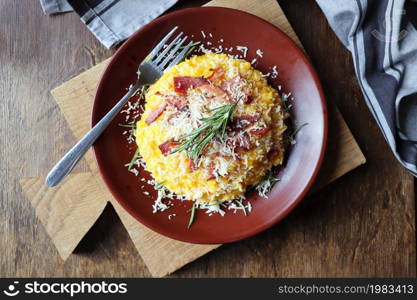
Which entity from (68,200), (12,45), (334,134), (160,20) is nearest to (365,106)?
(334,134)

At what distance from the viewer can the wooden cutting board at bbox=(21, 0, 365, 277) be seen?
250cm

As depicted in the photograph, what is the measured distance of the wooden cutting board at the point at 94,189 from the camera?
2.50 meters

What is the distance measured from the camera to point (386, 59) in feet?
7.86

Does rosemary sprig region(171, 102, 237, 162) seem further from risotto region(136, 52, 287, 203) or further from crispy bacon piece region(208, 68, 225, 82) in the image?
crispy bacon piece region(208, 68, 225, 82)

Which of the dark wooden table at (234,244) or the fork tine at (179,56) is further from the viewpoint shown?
the dark wooden table at (234,244)

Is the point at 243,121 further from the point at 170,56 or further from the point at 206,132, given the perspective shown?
the point at 170,56

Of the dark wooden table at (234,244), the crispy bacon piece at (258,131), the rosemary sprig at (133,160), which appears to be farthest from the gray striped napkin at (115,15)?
the crispy bacon piece at (258,131)

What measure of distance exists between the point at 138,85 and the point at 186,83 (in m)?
0.30

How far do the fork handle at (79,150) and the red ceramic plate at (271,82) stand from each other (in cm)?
6

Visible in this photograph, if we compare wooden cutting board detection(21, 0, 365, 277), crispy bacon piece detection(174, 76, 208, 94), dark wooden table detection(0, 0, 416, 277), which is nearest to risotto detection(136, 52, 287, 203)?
crispy bacon piece detection(174, 76, 208, 94)

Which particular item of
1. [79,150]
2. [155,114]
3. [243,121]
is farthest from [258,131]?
[79,150]

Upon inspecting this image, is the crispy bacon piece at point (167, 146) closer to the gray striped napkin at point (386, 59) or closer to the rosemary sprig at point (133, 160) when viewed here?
the rosemary sprig at point (133, 160)

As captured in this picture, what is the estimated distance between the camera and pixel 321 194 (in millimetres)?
2596

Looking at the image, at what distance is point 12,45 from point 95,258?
133cm
